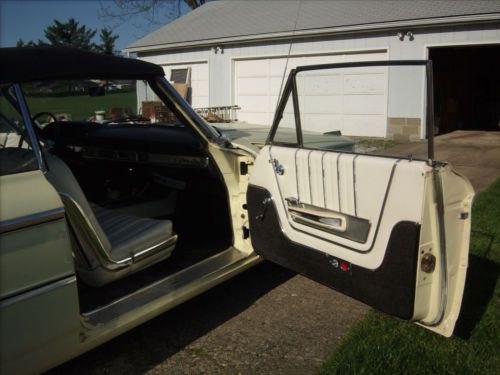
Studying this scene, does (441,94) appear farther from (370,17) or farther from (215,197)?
(215,197)

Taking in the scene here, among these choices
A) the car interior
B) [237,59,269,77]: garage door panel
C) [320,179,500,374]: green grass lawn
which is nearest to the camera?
[320,179,500,374]: green grass lawn

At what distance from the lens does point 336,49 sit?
480 inches

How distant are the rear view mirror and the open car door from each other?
115cm

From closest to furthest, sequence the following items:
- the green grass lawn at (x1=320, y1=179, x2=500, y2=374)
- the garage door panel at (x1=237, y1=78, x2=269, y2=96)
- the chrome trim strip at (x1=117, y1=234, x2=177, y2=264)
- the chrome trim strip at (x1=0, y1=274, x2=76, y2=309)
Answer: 1. the chrome trim strip at (x1=0, y1=274, x2=76, y2=309)
2. the green grass lawn at (x1=320, y1=179, x2=500, y2=374)
3. the chrome trim strip at (x1=117, y1=234, x2=177, y2=264)
4. the garage door panel at (x1=237, y1=78, x2=269, y2=96)

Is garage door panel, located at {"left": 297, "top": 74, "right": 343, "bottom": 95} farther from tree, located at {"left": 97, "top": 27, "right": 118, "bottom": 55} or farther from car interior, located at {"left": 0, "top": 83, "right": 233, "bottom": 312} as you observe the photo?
tree, located at {"left": 97, "top": 27, "right": 118, "bottom": 55}

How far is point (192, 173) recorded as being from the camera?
13.6 ft

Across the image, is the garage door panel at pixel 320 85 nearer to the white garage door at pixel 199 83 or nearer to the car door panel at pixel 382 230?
the car door panel at pixel 382 230

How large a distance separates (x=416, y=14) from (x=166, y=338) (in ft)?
33.7

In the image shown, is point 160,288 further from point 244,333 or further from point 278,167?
point 278,167

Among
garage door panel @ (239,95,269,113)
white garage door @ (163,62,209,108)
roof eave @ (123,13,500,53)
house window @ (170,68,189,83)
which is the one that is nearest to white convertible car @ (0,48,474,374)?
roof eave @ (123,13,500,53)

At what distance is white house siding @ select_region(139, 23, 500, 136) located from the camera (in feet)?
34.6

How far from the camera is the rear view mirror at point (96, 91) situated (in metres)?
3.24

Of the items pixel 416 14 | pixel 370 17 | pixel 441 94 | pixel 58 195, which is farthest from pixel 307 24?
pixel 58 195

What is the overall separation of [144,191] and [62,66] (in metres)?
1.96
